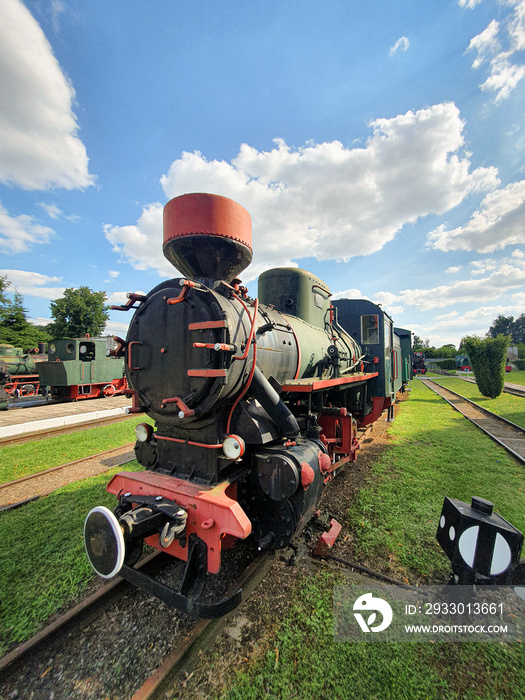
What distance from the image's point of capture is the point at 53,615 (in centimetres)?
290

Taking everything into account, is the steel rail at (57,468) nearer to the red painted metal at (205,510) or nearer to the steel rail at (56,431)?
the steel rail at (56,431)

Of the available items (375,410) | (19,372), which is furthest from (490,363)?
(19,372)

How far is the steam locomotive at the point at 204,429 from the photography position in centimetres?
258

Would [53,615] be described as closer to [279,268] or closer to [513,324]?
[279,268]

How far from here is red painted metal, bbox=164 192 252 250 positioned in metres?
3.34

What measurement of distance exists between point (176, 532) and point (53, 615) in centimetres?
162

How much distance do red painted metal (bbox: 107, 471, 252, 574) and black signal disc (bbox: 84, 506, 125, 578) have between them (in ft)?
1.70

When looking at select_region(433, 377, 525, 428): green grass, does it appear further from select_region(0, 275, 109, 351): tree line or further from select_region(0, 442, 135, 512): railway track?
select_region(0, 275, 109, 351): tree line

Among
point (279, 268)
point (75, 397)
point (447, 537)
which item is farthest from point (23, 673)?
point (75, 397)

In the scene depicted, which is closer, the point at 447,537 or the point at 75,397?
the point at 447,537

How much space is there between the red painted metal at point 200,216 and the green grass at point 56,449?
246 inches

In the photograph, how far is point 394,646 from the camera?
253 centimetres

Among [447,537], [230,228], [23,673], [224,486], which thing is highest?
[230,228]

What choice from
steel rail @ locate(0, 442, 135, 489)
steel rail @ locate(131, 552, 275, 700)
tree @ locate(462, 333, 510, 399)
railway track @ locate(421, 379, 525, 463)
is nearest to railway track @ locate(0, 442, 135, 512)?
steel rail @ locate(0, 442, 135, 489)
